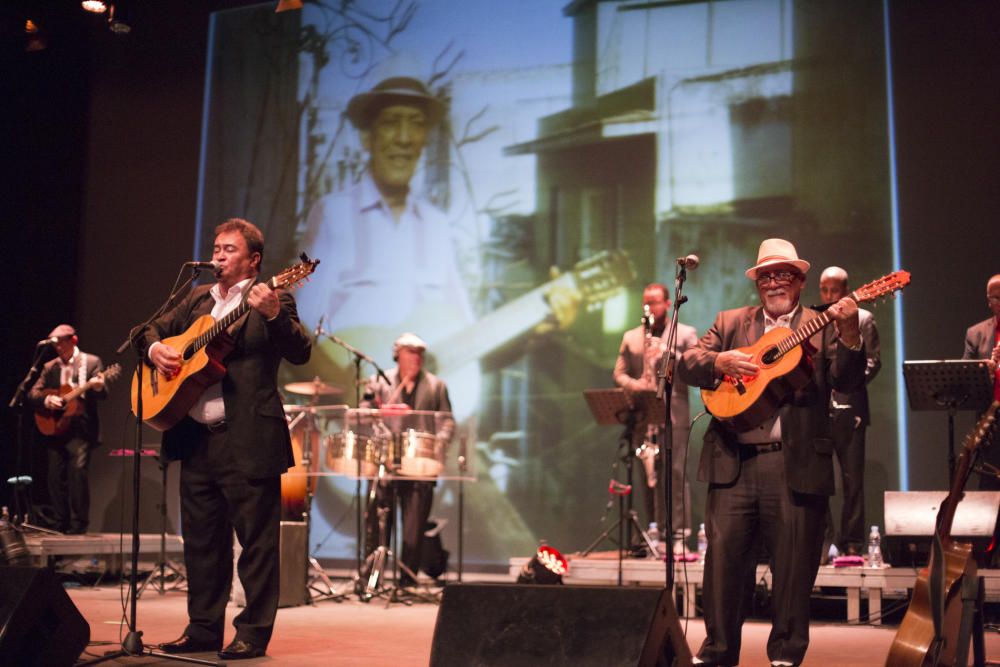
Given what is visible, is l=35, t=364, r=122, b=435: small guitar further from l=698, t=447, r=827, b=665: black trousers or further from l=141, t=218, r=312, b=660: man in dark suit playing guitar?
l=698, t=447, r=827, b=665: black trousers

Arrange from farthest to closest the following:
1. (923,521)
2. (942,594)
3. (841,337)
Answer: (923,521), (841,337), (942,594)

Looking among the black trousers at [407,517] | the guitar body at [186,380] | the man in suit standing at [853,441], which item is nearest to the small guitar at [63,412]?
the black trousers at [407,517]

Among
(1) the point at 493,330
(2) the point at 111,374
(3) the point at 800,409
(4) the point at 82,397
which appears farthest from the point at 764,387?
(4) the point at 82,397

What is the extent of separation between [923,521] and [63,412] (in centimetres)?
753

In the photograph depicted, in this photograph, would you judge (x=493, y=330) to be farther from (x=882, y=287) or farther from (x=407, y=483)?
(x=882, y=287)

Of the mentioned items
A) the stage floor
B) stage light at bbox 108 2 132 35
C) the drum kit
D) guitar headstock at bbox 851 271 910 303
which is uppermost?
stage light at bbox 108 2 132 35

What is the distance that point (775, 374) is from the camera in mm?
4496

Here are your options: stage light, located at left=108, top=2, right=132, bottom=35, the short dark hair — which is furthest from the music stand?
stage light, located at left=108, top=2, right=132, bottom=35

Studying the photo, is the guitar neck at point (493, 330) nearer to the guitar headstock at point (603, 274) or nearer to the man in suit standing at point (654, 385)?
the guitar headstock at point (603, 274)

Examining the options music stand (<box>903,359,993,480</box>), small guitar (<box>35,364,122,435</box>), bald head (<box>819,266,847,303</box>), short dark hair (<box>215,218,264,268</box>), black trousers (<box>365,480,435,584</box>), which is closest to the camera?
short dark hair (<box>215,218,264,268</box>)

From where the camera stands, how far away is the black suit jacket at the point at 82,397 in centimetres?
1051

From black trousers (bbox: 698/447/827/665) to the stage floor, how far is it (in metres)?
0.71

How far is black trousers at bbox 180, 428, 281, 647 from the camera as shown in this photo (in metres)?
4.94

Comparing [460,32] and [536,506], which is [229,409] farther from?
[460,32]
